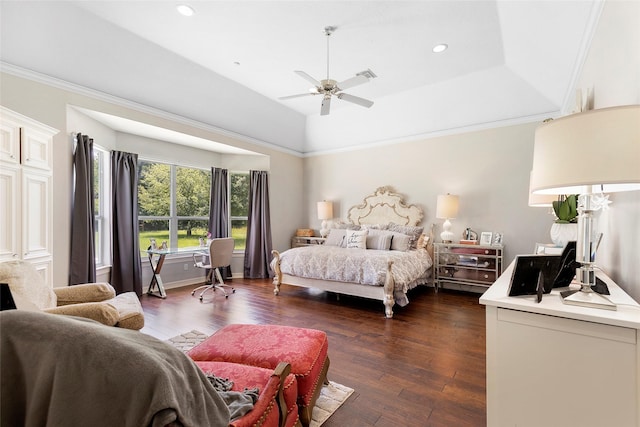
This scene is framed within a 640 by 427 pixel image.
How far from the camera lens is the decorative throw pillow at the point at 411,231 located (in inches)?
193

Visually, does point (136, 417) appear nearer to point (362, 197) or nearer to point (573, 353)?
point (573, 353)

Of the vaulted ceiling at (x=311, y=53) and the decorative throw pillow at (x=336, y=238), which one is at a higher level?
the vaulted ceiling at (x=311, y=53)

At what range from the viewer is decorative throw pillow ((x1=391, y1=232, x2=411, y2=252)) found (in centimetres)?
468

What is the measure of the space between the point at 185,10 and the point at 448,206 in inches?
167

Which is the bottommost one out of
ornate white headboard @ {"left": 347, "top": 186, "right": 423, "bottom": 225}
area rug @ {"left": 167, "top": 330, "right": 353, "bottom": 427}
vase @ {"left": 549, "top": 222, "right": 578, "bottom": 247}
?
area rug @ {"left": 167, "top": 330, "right": 353, "bottom": 427}

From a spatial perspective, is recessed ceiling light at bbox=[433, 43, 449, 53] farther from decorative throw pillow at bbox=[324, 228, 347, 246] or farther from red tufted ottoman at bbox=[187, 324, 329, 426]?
red tufted ottoman at bbox=[187, 324, 329, 426]

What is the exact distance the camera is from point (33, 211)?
2568mm

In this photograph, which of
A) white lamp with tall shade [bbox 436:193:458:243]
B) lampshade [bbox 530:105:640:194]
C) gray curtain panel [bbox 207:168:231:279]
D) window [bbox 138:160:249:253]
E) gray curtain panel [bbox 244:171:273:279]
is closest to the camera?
lampshade [bbox 530:105:640:194]

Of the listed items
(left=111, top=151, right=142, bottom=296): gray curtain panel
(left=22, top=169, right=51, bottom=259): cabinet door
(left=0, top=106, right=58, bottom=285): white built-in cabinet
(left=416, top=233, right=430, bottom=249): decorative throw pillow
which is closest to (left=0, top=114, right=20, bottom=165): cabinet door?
(left=0, top=106, right=58, bottom=285): white built-in cabinet

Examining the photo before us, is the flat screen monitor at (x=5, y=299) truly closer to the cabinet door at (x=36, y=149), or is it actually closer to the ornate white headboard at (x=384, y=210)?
the cabinet door at (x=36, y=149)

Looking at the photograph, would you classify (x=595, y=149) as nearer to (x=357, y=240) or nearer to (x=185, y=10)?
(x=185, y=10)

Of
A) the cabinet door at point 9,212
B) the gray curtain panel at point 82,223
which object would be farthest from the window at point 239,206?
the cabinet door at point 9,212

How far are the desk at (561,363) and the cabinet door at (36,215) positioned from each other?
354cm

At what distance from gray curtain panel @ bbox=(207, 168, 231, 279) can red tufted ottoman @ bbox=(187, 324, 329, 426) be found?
3.85m
